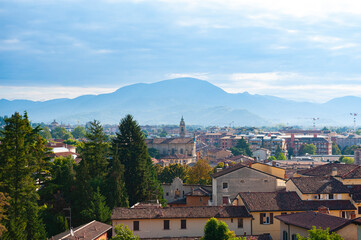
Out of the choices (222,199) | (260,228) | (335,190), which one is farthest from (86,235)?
(335,190)

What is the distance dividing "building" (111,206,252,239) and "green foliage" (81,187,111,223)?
543 cm

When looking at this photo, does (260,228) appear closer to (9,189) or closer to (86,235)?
(86,235)

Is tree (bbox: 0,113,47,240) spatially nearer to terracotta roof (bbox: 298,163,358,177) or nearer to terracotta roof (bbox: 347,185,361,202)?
terracotta roof (bbox: 347,185,361,202)

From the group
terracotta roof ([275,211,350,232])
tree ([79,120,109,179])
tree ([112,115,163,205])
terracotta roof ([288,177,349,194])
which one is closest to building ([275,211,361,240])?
terracotta roof ([275,211,350,232])

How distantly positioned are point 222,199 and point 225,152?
356 ft

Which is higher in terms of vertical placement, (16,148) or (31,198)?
(16,148)

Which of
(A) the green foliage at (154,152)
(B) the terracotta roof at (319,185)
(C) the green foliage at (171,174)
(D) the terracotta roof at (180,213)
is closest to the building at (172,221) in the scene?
(D) the terracotta roof at (180,213)

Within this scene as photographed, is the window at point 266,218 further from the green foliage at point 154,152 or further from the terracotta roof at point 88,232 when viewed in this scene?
the green foliage at point 154,152

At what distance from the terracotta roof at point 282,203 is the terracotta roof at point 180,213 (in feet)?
4.10

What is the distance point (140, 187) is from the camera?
54.6 m

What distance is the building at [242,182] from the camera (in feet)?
165

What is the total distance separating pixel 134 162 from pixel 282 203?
66.1 feet

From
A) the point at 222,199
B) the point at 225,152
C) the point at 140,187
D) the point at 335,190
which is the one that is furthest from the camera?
the point at 225,152

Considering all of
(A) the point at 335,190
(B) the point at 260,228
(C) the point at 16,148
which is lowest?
(B) the point at 260,228
